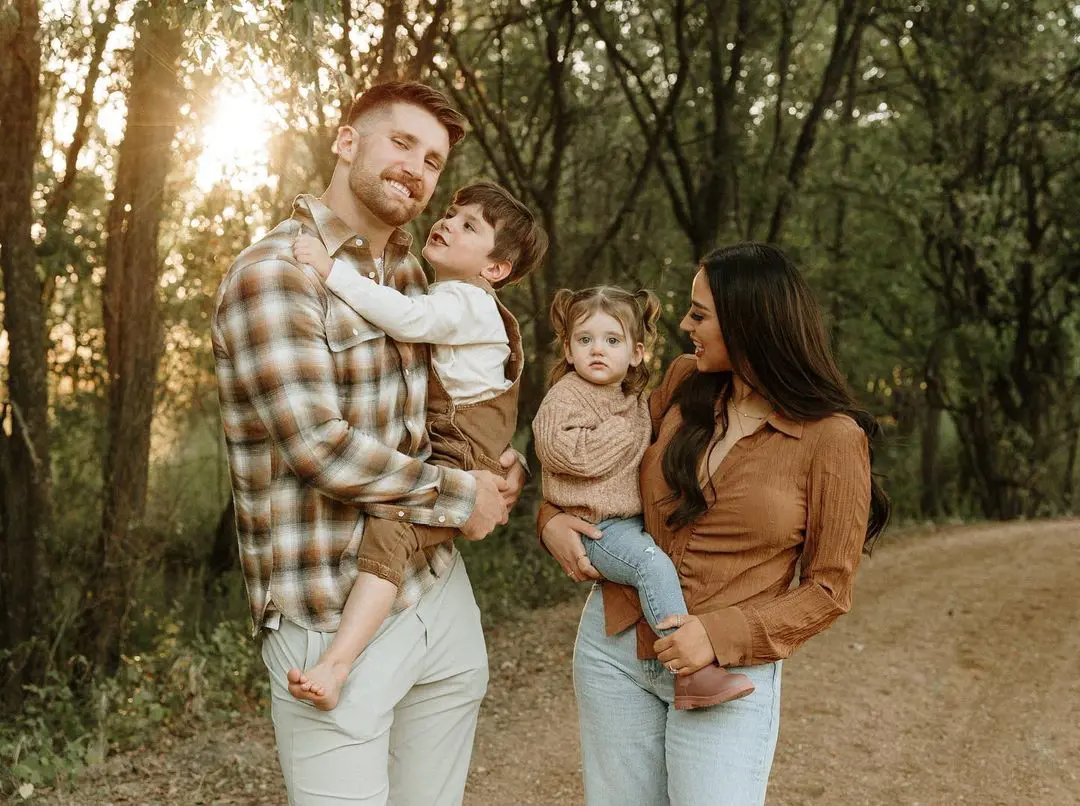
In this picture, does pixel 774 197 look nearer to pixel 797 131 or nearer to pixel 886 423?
pixel 797 131

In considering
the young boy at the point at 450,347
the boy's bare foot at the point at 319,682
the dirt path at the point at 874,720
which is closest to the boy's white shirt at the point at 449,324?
the young boy at the point at 450,347

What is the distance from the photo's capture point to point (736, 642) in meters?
2.41

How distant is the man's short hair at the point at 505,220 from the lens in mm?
2775

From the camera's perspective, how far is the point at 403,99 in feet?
8.04

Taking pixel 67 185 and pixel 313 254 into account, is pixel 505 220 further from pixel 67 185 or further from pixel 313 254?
pixel 67 185

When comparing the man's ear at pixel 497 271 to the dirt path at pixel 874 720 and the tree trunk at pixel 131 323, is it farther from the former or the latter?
the tree trunk at pixel 131 323

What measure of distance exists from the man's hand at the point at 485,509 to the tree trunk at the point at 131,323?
408cm

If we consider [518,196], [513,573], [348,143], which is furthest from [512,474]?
[518,196]

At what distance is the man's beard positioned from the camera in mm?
2426

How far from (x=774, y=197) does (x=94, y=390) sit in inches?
268

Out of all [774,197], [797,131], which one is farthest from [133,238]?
[797,131]

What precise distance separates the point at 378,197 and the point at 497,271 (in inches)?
18.7

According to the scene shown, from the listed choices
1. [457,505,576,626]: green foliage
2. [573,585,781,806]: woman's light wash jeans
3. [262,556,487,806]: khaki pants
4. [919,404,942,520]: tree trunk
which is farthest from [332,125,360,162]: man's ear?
[919,404,942,520]: tree trunk

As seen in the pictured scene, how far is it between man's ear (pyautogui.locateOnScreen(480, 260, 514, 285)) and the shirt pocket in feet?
1.69
